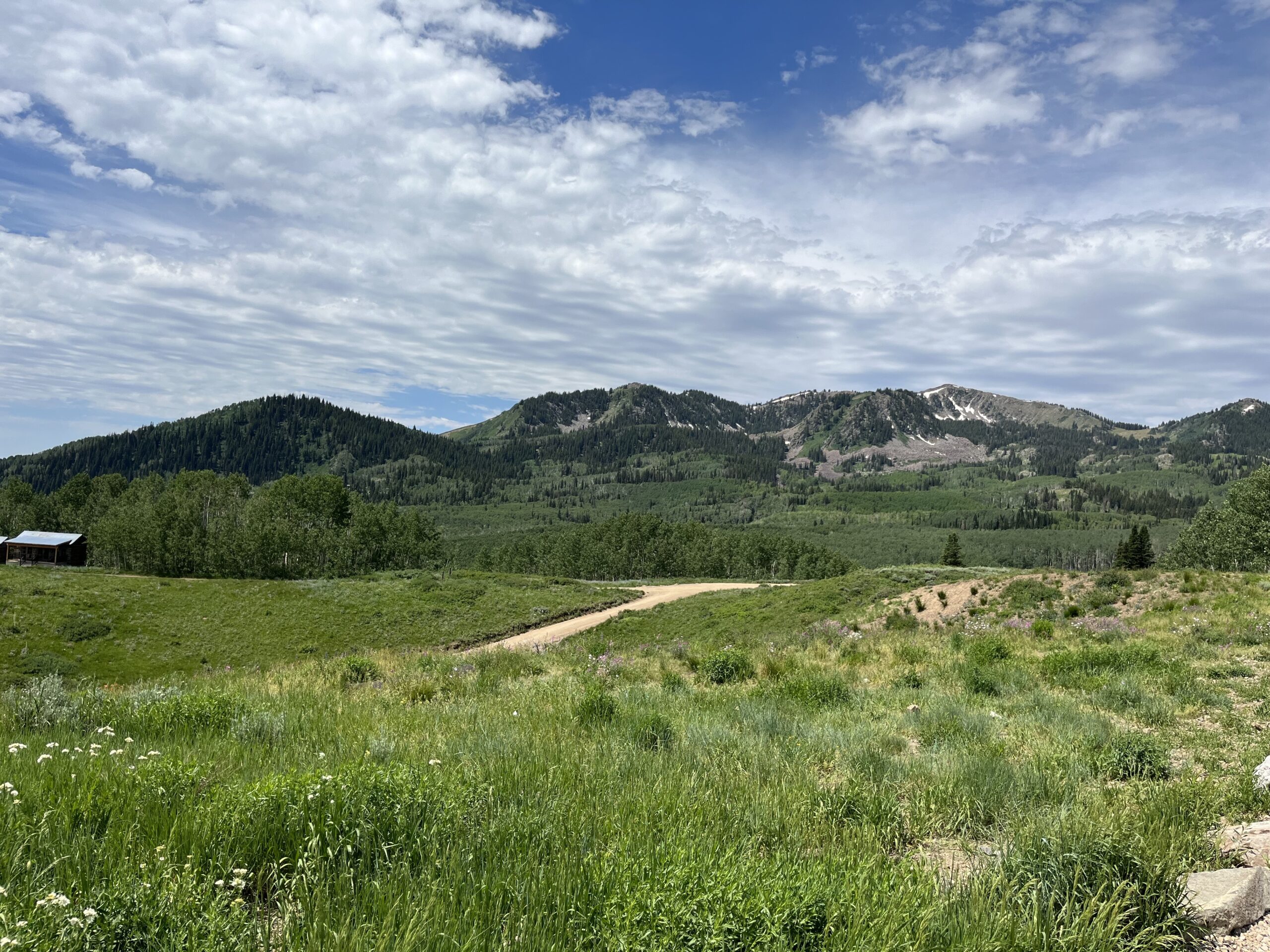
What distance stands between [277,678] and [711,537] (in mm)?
112616

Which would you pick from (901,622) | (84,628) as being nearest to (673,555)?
(84,628)

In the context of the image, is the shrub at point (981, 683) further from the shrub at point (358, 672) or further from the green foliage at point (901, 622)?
the green foliage at point (901, 622)

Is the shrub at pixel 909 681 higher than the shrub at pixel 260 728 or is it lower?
lower

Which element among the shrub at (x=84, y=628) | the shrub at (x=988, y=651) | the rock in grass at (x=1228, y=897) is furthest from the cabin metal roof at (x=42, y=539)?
the rock in grass at (x=1228, y=897)

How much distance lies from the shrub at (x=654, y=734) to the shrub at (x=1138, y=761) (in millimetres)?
4011

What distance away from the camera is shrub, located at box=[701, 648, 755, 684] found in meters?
12.0

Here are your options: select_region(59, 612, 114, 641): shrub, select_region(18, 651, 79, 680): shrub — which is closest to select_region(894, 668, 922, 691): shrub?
select_region(18, 651, 79, 680): shrub

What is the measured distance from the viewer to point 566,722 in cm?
724

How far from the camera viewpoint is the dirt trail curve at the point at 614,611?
32.4m

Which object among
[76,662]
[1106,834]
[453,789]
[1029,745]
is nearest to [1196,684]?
[1029,745]

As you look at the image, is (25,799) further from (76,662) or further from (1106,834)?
(76,662)

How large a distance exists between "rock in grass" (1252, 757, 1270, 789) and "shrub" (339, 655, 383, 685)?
12.1 m

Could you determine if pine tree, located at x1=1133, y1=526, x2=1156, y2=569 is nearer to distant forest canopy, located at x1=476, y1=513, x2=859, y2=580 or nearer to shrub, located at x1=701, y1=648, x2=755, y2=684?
distant forest canopy, located at x1=476, y1=513, x2=859, y2=580

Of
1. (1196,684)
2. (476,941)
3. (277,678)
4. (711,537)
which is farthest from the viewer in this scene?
(711,537)
